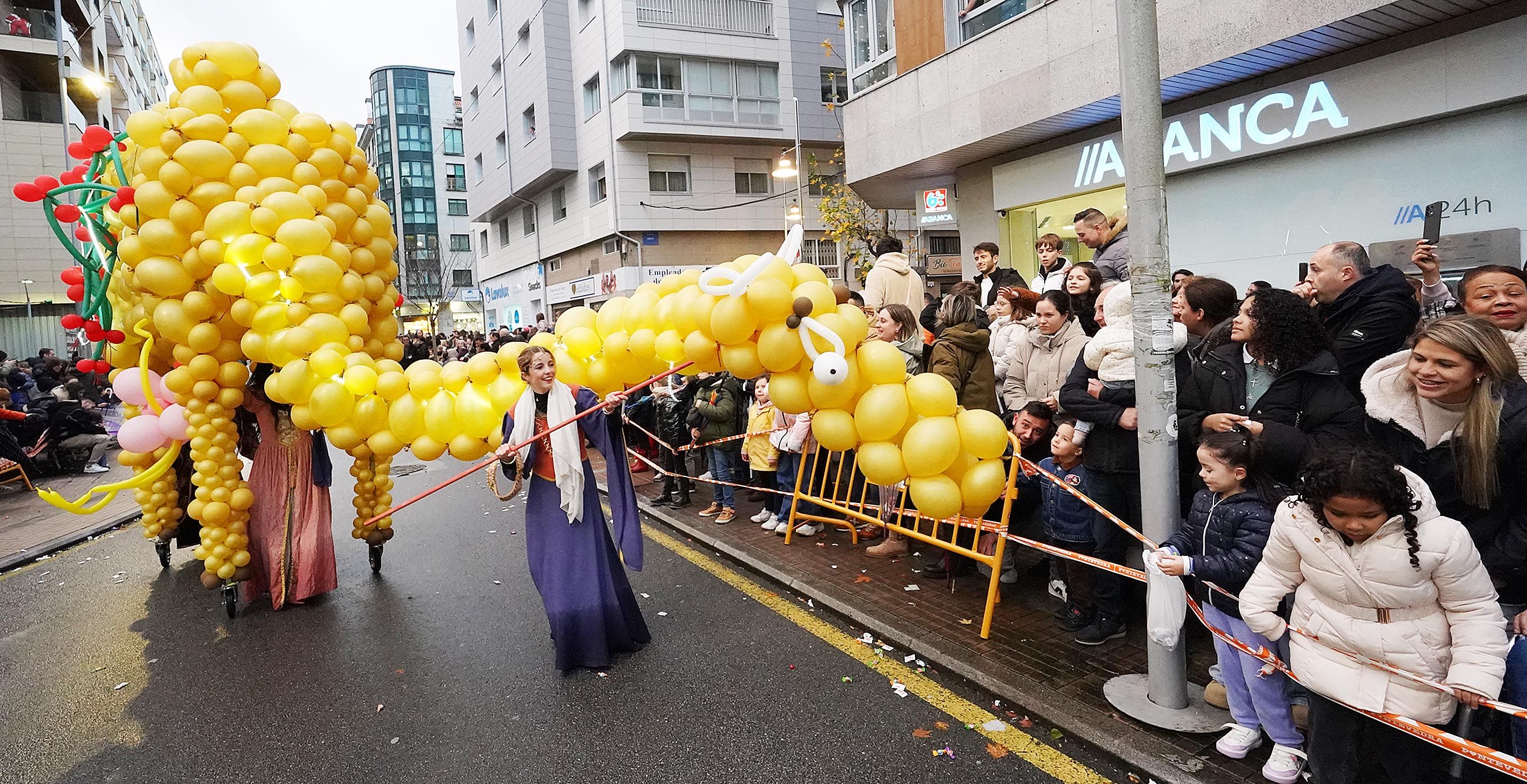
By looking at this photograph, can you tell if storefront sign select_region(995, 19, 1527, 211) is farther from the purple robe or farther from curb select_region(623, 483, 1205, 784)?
the purple robe

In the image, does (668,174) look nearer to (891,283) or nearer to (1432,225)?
(891,283)

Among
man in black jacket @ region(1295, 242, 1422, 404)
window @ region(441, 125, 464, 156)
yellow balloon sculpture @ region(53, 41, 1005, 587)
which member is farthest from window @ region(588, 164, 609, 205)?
window @ region(441, 125, 464, 156)

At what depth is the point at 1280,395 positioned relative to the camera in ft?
11.5

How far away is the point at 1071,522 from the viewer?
4363 millimetres

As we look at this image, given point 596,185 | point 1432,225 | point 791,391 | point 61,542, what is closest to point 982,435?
point 791,391

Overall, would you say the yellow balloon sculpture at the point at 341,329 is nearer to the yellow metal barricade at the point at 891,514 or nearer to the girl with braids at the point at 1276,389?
the yellow metal barricade at the point at 891,514

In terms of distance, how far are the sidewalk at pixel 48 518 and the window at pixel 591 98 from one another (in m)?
18.1

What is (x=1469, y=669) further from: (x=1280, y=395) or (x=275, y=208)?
(x=275, y=208)

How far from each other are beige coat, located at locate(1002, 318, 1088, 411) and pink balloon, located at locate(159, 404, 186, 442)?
5.72 m

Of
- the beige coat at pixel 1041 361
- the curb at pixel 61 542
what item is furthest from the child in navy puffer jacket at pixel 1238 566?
the curb at pixel 61 542

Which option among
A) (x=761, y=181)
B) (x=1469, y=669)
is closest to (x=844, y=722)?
(x=1469, y=669)

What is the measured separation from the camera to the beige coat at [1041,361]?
4.90 metres

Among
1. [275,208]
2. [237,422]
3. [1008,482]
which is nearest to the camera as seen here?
[1008,482]

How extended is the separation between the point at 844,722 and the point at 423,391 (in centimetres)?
280
